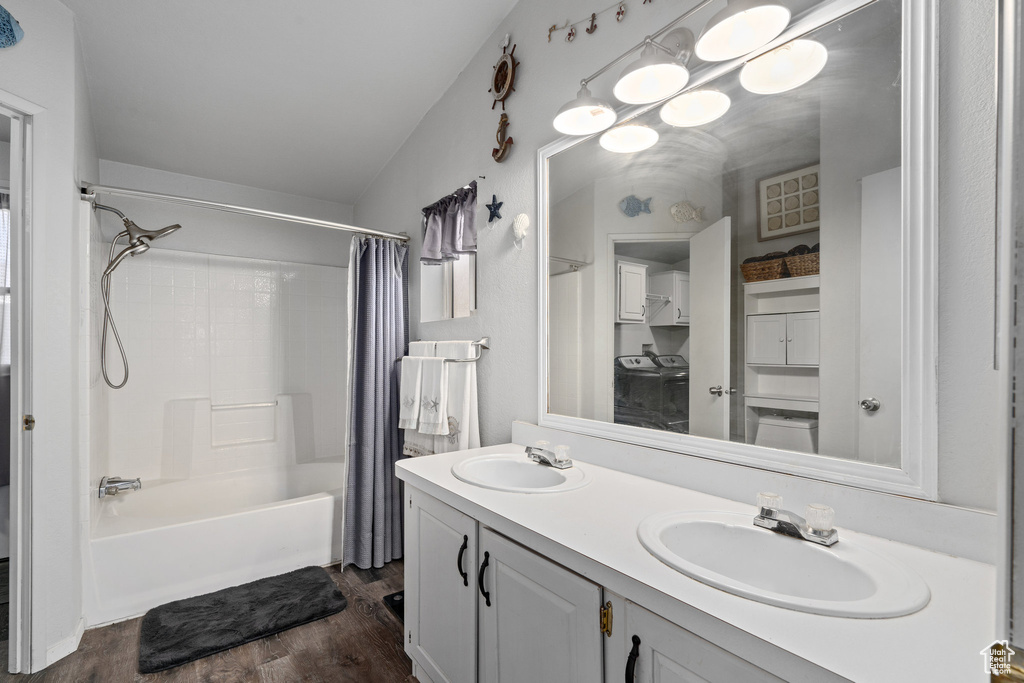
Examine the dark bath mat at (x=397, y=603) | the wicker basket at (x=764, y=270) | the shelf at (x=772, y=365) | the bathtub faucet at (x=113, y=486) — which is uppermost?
the wicker basket at (x=764, y=270)

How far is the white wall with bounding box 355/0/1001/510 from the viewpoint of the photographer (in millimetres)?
849

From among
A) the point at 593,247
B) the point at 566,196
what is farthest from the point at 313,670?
the point at 566,196

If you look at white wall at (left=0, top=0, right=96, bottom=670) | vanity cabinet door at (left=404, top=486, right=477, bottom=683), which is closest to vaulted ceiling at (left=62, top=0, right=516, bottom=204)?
white wall at (left=0, top=0, right=96, bottom=670)

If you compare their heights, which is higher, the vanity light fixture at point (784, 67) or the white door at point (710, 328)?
the vanity light fixture at point (784, 67)

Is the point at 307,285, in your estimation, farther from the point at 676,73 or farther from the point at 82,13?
the point at 676,73

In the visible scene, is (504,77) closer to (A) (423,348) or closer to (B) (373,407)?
(A) (423,348)

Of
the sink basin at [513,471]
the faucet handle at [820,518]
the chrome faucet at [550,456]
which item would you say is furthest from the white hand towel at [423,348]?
the faucet handle at [820,518]

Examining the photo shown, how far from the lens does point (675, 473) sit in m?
1.34

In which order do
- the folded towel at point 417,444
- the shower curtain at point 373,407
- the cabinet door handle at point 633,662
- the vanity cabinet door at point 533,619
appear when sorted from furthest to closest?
1. the shower curtain at point 373,407
2. the folded towel at point 417,444
3. the vanity cabinet door at point 533,619
4. the cabinet door handle at point 633,662

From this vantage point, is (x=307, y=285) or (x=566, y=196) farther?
(x=307, y=285)

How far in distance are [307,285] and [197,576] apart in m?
2.09

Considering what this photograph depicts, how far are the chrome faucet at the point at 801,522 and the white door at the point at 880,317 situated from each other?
7.0 inches

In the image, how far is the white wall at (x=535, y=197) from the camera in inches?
33.4

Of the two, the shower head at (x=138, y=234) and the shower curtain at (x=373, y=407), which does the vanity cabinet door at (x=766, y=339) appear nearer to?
the shower curtain at (x=373, y=407)
